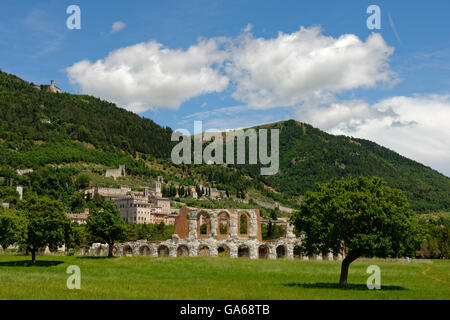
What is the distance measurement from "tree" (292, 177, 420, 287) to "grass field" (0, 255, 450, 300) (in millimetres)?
2984

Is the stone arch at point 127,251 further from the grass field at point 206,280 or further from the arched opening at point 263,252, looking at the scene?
the arched opening at point 263,252

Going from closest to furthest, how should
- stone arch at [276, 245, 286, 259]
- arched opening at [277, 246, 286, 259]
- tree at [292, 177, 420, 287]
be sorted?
tree at [292, 177, 420, 287] → stone arch at [276, 245, 286, 259] → arched opening at [277, 246, 286, 259]

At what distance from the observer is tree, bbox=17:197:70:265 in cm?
5938

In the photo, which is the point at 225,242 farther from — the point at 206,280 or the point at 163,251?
the point at 206,280

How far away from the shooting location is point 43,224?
2341 inches

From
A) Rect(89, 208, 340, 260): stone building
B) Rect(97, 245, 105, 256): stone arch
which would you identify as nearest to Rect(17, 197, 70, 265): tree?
Rect(89, 208, 340, 260): stone building

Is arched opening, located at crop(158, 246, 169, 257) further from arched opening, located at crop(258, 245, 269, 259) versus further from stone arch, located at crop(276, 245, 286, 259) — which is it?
stone arch, located at crop(276, 245, 286, 259)

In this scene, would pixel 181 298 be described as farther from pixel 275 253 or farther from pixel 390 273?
pixel 275 253

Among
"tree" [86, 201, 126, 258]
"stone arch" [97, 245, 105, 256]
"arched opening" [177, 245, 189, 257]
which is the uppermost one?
"tree" [86, 201, 126, 258]

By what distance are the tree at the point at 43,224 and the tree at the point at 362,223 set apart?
3381 cm

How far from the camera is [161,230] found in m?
122

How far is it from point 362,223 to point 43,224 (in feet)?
129

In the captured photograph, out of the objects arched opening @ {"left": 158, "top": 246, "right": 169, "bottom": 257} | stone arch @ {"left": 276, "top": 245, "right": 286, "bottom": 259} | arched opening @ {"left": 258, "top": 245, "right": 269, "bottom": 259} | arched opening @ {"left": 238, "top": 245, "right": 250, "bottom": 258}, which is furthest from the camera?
arched opening @ {"left": 238, "top": 245, "right": 250, "bottom": 258}

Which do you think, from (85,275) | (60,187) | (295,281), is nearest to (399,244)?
(295,281)
